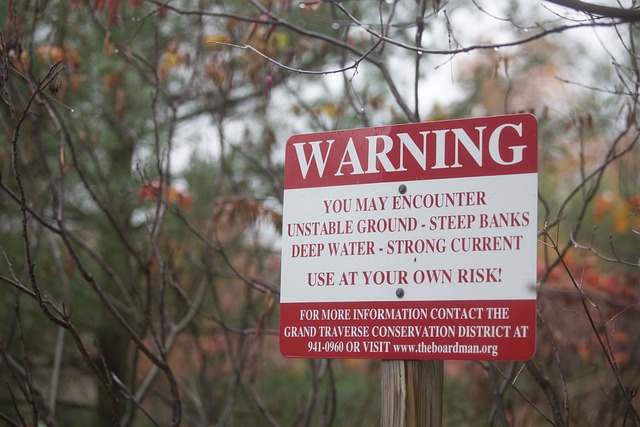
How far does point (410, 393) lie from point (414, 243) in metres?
0.43

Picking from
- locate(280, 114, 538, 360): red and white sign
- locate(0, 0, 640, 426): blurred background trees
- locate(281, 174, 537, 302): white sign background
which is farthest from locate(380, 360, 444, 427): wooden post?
locate(0, 0, 640, 426): blurred background trees

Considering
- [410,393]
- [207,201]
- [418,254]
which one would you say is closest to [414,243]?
[418,254]

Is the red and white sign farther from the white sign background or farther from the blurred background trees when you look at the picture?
the blurred background trees

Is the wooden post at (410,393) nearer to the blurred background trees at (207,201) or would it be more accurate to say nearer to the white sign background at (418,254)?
the white sign background at (418,254)

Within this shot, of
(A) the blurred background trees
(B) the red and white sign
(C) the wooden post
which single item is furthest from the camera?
(A) the blurred background trees

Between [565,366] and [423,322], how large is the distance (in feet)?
14.9

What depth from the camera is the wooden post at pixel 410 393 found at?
2.16 metres

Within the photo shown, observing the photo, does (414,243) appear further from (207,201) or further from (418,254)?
(207,201)

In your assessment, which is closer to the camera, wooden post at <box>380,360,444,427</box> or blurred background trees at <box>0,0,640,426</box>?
wooden post at <box>380,360,444,427</box>

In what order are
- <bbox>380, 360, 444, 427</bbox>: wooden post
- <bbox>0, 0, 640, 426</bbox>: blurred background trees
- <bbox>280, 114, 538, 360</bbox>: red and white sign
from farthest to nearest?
<bbox>0, 0, 640, 426</bbox>: blurred background trees, <bbox>380, 360, 444, 427</bbox>: wooden post, <bbox>280, 114, 538, 360</bbox>: red and white sign

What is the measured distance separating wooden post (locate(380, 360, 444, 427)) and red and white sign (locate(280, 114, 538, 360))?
3.1 inches

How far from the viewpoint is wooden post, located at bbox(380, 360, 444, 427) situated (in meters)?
2.16

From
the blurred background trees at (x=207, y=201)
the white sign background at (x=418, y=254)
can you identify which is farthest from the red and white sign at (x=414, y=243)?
the blurred background trees at (x=207, y=201)

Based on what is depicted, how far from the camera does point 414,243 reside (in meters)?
2.15
